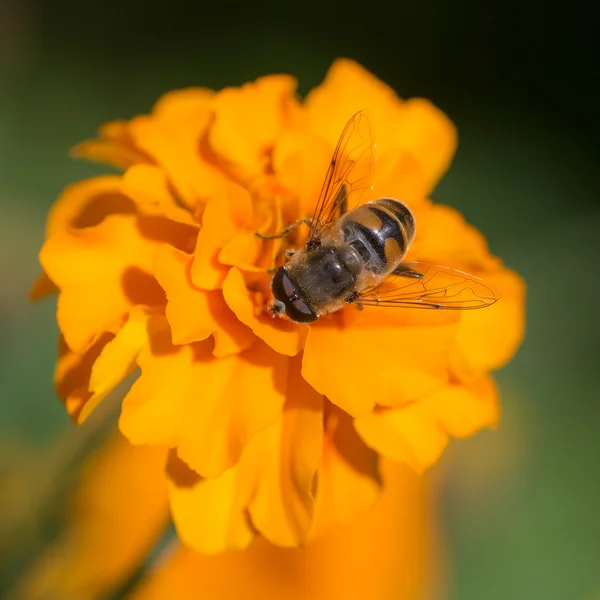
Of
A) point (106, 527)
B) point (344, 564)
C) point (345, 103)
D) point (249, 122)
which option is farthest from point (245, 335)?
point (344, 564)

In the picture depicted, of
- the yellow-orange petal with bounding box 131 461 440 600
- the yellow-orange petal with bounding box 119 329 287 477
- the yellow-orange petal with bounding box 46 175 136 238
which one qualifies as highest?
the yellow-orange petal with bounding box 46 175 136 238

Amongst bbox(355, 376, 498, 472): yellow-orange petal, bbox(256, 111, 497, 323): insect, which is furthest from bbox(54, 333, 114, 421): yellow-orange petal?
bbox(355, 376, 498, 472): yellow-orange petal

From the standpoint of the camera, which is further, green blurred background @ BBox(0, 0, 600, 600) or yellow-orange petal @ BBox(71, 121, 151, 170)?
green blurred background @ BBox(0, 0, 600, 600)

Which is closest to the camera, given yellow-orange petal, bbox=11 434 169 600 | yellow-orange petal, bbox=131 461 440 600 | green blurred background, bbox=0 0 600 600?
yellow-orange petal, bbox=11 434 169 600

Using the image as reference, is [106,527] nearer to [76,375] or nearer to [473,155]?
[76,375]

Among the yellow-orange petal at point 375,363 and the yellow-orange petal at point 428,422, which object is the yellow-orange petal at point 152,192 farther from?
the yellow-orange petal at point 428,422

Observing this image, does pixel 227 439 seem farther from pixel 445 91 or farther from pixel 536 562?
pixel 445 91

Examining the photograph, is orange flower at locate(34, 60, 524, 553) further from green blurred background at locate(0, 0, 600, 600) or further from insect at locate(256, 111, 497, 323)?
green blurred background at locate(0, 0, 600, 600)
